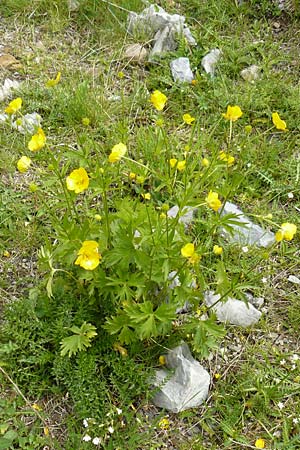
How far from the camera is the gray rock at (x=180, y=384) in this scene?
2117 mm

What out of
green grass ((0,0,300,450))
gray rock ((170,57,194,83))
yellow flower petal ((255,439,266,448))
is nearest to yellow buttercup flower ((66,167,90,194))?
green grass ((0,0,300,450))

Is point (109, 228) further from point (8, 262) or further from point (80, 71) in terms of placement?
point (80, 71)

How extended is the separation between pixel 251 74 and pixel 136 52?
67cm

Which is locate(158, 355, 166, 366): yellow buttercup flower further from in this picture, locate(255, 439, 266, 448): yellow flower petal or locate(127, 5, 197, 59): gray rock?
locate(127, 5, 197, 59): gray rock

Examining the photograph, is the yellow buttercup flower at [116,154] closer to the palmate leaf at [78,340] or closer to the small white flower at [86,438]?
the palmate leaf at [78,340]

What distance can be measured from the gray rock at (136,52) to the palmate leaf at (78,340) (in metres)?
1.83

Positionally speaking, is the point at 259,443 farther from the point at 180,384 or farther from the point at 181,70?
the point at 181,70

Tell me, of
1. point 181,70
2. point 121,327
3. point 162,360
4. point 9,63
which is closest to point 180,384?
point 162,360

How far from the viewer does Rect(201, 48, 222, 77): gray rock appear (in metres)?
3.27

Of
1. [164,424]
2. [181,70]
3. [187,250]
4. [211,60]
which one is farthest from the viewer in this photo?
[211,60]

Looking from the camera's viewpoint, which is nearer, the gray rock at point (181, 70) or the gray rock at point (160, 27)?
the gray rock at point (181, 70)

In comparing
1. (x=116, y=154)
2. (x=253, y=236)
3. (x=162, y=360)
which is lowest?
(x=162, y=360)

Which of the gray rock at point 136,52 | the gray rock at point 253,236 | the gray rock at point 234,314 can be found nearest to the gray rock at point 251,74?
the gray rock at point 136,52

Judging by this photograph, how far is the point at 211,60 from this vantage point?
131 inches
